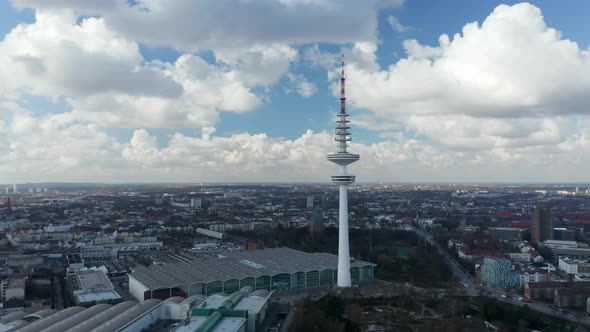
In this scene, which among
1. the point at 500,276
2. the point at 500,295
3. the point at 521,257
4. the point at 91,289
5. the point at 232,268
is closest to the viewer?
the point at 91,289

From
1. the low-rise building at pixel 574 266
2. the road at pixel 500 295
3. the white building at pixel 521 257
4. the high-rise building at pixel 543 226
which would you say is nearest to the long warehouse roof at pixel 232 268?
the road at pixel 500 295

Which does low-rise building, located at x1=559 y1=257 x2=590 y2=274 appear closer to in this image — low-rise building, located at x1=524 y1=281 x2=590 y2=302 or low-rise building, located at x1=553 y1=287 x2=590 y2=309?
low-rise building, located at x1=524 y1=281 x2=590 y2=302

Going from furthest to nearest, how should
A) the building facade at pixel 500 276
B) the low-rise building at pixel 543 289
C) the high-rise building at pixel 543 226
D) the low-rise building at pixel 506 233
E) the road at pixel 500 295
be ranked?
the low-rise building at pixel 506 233 → the high-rise building at pixel 543 226 → the building facade at pixel 500 276 → the low-rise building at pixel 543 289 → the road at pixel 500 295

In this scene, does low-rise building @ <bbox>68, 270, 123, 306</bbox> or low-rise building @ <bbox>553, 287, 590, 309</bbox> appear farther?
low-rise building @ <bbox>553, 287, 590, 309</bbox>

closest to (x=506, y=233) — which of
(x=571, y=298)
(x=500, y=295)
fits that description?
(x=500, y=295)

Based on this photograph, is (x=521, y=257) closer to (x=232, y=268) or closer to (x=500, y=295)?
(x=500, y=295)

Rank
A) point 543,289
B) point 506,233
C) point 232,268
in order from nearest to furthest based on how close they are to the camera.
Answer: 1. point 543,289
2. point 232,268
3. point 506,233

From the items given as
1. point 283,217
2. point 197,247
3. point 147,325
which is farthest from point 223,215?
point 147,325

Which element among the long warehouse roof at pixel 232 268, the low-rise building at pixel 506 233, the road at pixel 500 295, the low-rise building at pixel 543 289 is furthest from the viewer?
the low-rise building at pixel 506 233

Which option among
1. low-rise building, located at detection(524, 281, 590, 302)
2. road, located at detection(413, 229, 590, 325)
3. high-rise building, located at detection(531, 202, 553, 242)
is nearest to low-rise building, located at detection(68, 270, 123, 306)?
road, located at detection(413, 229, 590, 325)

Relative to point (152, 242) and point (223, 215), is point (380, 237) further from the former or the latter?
point (223, 215)

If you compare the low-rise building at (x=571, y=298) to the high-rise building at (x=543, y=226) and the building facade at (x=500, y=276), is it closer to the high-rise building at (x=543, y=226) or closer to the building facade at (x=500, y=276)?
the building facade at (x=500, y=276)

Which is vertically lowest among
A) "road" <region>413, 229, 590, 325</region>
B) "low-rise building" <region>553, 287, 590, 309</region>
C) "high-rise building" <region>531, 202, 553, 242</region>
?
"road" <region>413, 229, 590, 325</region>
